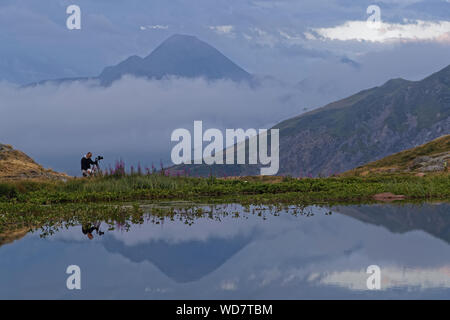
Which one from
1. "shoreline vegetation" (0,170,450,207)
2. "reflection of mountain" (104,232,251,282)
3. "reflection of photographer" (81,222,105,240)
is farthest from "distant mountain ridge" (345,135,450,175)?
A: "reflection of mountain" (104,232,251,282)

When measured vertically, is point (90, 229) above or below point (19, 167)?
below

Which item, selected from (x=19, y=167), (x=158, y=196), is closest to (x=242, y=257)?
(x=158, y=196)

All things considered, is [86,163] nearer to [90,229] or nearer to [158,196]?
[158,196]

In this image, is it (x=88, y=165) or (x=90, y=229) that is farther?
(x=88, y=165)

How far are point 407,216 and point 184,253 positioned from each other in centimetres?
942

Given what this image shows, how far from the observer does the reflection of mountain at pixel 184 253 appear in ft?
41.2

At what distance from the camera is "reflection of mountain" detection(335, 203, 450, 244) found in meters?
17.6

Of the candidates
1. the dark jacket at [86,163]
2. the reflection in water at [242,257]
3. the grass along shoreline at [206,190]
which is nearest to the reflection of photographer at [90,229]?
the reflection in water at [242,257]

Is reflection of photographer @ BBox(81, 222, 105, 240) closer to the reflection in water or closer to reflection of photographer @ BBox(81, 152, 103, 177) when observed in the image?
the reflection in water

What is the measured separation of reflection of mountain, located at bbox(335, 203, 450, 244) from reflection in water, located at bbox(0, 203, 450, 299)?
36 millimetres

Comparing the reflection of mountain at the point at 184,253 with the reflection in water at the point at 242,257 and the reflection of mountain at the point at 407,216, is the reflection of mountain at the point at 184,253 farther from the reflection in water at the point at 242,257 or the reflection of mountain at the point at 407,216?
Answer: the reflection of mountain at the point at 407,216

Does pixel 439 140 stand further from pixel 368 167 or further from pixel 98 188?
pixel 98 188

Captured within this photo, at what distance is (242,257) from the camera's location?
13852 mm
